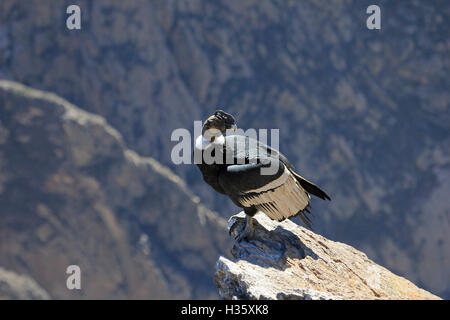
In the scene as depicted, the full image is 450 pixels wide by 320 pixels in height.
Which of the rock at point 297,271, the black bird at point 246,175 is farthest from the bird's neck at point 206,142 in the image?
the rock at point 297,271

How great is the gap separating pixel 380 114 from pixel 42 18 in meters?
20.0

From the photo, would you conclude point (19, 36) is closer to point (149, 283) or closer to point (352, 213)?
point (149, 283)

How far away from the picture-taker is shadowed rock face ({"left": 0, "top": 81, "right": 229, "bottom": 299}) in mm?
34656

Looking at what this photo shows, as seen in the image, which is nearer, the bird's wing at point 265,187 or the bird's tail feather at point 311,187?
the bird's wing at point 265,187

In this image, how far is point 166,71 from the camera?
1449 inches

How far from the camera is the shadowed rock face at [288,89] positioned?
35875 mm

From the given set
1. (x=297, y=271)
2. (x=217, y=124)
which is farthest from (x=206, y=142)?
(x=297, y=271)

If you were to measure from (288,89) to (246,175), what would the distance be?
95.3 ft

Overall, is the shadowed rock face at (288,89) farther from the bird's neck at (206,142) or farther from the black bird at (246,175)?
the bird's neck at (206,142)

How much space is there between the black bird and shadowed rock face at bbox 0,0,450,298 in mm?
27343

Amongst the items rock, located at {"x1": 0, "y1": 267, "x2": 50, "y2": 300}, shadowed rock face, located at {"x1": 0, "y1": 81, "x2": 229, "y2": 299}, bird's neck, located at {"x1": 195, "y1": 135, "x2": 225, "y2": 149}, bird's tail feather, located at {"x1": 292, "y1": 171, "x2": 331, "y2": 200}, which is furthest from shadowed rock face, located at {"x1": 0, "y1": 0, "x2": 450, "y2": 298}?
bird's neck, located at {"x1": 195, "y1": 135, "x2": 225, "y2": 149}

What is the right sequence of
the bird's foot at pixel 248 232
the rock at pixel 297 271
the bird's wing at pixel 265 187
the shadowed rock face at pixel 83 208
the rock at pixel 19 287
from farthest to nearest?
the shadowed rock face at pixel 83 208, the rock at pixel 19 287, the bird's foot at pixel 248 232, the bird's wing at pixel 265 187, the rock at pixel 297 271

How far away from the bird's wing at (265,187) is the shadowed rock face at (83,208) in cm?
2644
